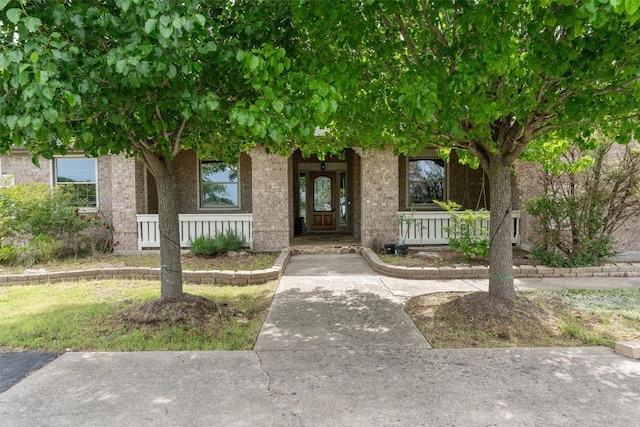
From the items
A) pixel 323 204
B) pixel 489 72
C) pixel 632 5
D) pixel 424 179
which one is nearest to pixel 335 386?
pixel 489 72

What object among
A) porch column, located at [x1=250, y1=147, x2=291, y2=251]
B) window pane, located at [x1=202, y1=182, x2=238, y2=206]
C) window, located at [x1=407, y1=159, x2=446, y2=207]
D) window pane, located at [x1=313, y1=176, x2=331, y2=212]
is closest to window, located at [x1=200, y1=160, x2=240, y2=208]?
window pane, located at [x1=202, y1=182, x2=238, y2=206]

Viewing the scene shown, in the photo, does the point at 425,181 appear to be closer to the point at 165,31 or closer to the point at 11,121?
the point at 165,31

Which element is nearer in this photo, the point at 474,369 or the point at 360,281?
the point at 474,369

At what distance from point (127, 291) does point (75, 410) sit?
4.00 meters

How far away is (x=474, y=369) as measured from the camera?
373 centimetres

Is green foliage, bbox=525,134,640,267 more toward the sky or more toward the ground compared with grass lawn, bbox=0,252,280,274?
more toward the sky

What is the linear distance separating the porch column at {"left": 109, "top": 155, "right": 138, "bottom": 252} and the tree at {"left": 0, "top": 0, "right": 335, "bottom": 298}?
6.19 meters

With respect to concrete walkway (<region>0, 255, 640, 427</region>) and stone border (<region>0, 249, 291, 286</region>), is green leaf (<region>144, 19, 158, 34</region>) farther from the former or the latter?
stone border (<region>0, 249, 291, 286</region>)

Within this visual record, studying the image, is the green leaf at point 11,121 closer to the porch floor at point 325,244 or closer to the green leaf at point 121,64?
the green leaf at point 121,64

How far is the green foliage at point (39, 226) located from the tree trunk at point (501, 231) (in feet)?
30.3

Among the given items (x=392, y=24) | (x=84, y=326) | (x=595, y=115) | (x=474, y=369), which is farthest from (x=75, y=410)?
(x=595, y=115)

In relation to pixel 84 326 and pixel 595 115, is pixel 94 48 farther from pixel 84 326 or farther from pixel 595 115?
pixel 595 115

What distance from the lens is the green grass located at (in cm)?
443

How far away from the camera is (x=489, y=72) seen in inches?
152
